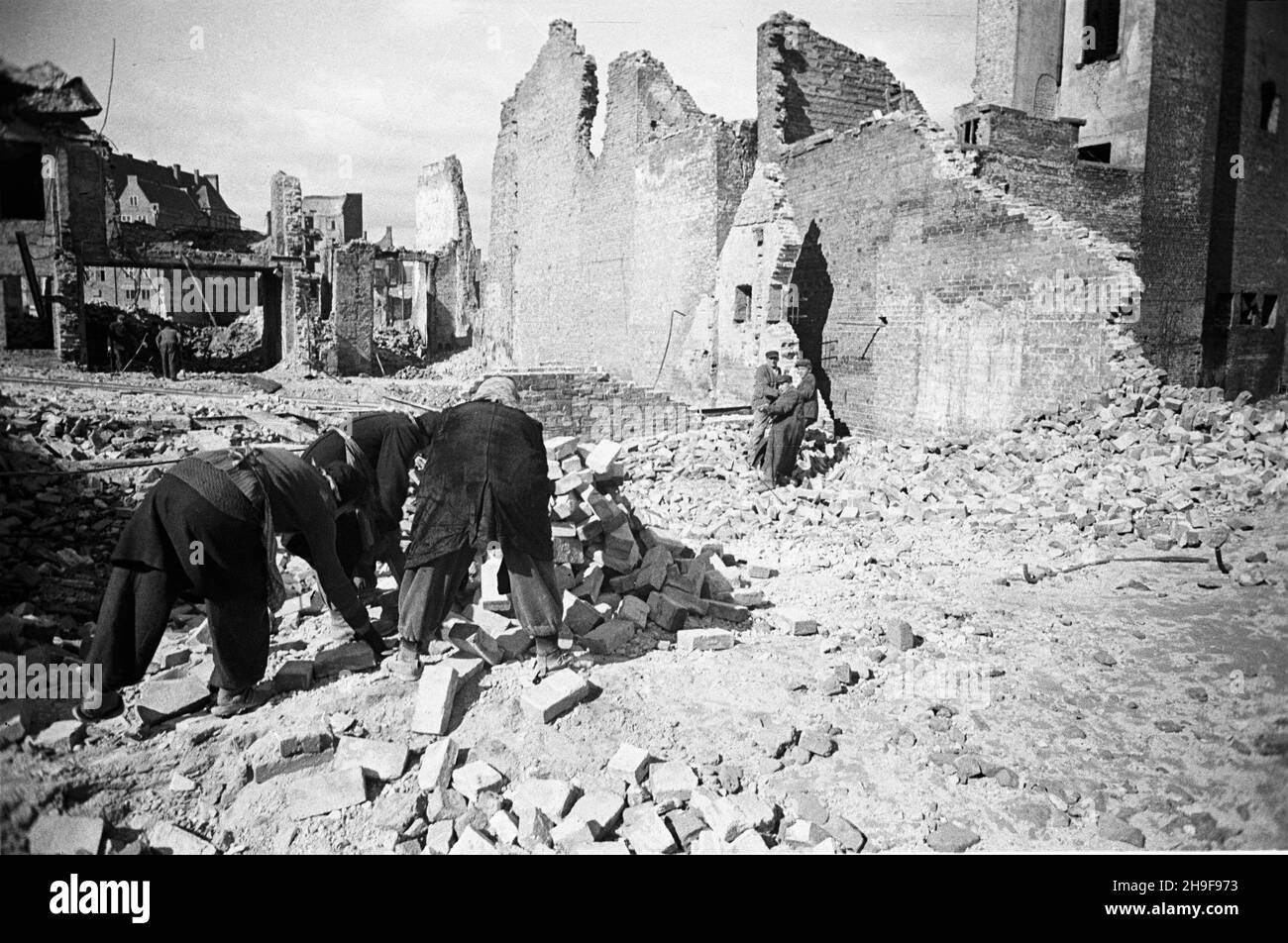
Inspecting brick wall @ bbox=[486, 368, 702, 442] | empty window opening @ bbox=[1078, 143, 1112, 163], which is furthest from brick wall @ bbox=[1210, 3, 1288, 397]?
brick wall @ bbox=[486, 368, 702, 442]

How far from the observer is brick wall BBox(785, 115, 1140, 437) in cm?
1000

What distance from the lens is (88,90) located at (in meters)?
3.73

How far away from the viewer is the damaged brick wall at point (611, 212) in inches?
595

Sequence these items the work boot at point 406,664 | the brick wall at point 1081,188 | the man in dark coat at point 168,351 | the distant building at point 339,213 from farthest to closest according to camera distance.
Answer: the distant building at point 339,213
the man in dark coat at point 168,351
the brick wall at point 1081,188
the work boot at point 406,664

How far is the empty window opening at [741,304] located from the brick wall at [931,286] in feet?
5.57

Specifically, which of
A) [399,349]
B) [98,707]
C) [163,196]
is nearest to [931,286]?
[98,707]

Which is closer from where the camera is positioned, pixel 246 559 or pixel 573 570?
pixel 246 559

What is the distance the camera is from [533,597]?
447 centimetres

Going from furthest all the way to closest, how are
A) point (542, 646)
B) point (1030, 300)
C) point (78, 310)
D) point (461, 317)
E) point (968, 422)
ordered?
point (461, 317), point (78, 310), point (968, 422), point (1030, 300), point (542, 646)

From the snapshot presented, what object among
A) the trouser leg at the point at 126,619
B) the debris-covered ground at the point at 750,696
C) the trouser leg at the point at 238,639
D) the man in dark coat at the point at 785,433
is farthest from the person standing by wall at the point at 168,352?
the trouser leg at the point at 238,639

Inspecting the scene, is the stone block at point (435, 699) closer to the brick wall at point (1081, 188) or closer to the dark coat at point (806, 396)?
the dark coat at point (806, 396)

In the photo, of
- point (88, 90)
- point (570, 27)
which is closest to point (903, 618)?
point (88, 90)
